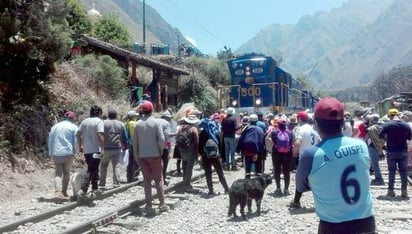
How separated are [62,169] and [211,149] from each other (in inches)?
123

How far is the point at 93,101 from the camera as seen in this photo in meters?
17.3

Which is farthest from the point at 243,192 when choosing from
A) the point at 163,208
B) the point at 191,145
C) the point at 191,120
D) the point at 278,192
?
the point at 191,120

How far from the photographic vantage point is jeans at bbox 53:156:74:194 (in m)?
9.66

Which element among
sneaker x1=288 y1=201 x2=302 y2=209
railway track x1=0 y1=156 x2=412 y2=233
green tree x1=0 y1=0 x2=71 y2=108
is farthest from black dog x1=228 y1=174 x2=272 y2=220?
green tree x1=0 y1=0 x2=71 y2=108

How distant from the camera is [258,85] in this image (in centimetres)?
2064

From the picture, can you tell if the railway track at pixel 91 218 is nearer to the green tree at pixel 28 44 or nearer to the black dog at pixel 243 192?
the black dog at pixel 243 192

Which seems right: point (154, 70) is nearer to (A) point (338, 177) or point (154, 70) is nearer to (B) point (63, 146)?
(B) point (63, 146)

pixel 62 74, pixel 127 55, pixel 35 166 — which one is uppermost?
pixel 127 55

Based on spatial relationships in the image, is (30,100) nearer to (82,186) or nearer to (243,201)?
(82,186)

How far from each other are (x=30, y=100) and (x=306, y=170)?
12.5m

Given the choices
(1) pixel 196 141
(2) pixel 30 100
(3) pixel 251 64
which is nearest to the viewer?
(1) pixel 196 141

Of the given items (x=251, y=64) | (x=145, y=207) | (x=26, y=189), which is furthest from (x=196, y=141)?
(x=251, y=64)

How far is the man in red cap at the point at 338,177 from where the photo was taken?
120 inches

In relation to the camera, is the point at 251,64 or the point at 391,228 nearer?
the point at 391,228
